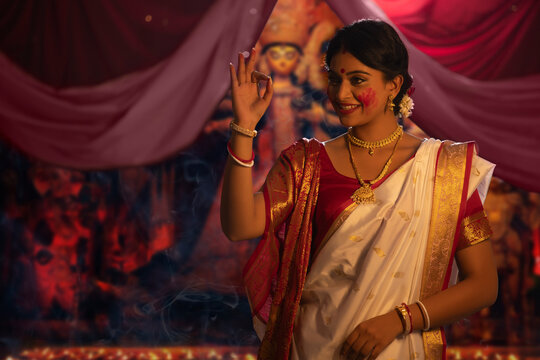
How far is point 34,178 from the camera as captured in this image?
382 centimetres

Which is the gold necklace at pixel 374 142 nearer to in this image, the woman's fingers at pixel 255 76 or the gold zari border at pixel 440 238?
the gold zari border at pixel 440 238

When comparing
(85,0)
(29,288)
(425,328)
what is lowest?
(29,288)

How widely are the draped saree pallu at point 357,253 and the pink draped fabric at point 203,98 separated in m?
2.24

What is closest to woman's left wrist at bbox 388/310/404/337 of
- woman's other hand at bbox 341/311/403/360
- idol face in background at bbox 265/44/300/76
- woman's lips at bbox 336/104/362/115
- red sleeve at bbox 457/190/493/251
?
woman's other hand at bbox 341/311/403/360

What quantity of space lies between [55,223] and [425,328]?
2.91m

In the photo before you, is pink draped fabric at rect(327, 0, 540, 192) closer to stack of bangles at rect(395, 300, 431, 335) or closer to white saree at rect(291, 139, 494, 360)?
white saree at rect(291, 139, 494, 360)

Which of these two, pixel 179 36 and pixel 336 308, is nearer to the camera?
pixel 336 308

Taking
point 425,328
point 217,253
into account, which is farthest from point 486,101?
point 425,328

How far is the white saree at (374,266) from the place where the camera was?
1.44 m

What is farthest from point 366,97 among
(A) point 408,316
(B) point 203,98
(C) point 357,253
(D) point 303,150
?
Result: (B) point 203,98

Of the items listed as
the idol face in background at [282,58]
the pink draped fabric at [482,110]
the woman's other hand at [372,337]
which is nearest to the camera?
the woman's other hand at [372,337]

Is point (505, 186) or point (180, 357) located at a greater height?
point (505, 186)

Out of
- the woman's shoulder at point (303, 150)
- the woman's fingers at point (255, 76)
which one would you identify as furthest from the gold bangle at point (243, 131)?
the woman's shoulder at point (303, 150)

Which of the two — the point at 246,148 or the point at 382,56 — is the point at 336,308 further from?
the point at 382,56
